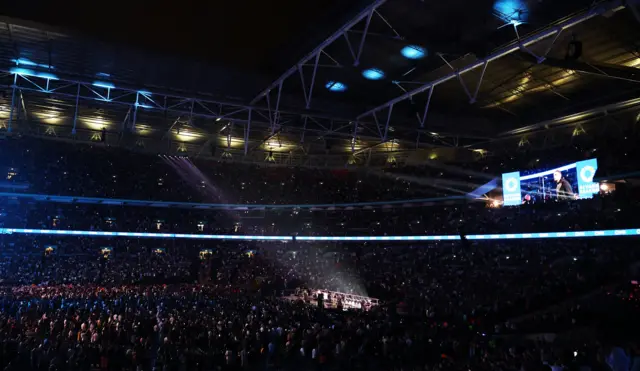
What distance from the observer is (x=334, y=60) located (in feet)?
46.6

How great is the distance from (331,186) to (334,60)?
1018 inches

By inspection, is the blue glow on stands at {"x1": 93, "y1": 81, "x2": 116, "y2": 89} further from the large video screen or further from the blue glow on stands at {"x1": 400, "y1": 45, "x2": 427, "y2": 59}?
the large video screen

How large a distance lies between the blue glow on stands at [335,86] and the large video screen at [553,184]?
39.2ft

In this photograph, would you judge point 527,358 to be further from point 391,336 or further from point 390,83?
point 390,83

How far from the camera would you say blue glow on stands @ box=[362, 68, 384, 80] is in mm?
16102

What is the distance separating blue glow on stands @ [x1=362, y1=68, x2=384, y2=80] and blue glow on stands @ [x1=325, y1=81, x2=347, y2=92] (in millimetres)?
1253

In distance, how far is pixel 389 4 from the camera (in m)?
11.8

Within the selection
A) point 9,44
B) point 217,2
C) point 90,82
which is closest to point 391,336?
point 217,2

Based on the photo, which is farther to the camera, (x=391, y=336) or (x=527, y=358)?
(x=391, y=336)

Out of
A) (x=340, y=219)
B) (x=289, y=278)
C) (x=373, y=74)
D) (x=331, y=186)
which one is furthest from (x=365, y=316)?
(x=331, y=186)

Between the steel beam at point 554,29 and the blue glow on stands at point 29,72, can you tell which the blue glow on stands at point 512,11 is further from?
the blue glow on stands at point 29,72

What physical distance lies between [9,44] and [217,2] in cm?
846

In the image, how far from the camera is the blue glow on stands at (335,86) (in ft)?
57.3

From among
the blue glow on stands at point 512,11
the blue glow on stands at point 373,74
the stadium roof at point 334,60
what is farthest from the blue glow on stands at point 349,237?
the blue glow on stands at point 373,74
